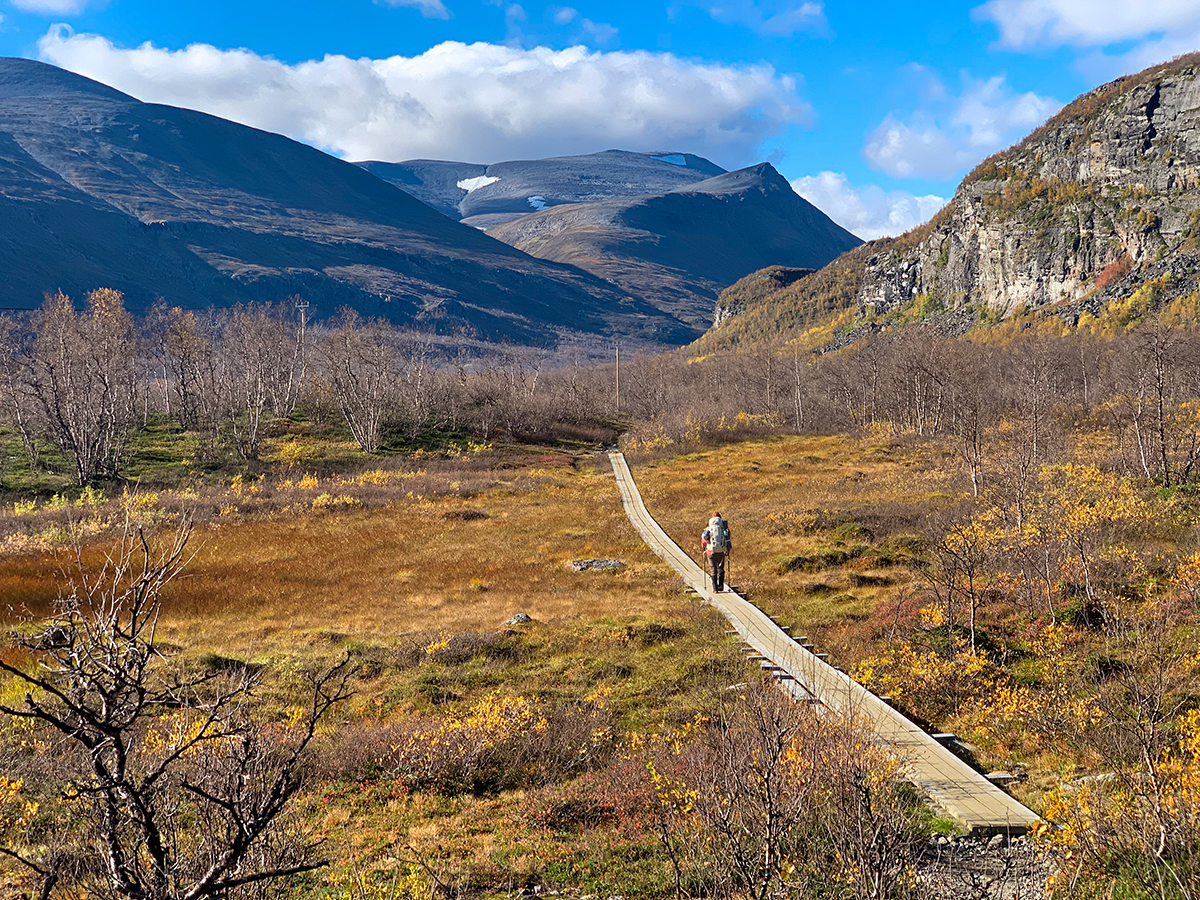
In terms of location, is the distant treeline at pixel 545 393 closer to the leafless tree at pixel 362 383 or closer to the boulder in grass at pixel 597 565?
the leafless tree at pixel 362 383

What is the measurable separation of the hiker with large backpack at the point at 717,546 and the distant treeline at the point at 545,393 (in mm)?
17096

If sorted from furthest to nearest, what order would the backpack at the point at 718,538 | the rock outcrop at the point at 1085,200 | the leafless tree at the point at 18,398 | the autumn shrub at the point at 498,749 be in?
the rock outcrop at the point at 1085,200 → the leafless tree at the point at 18,398 → the backpack at the point at 718,538 → the autumn shrub at the point at 498,749

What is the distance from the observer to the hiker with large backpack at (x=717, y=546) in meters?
22.9

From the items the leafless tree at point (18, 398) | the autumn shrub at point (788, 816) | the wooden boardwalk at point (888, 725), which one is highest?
the leafless tree at point (18, 398)

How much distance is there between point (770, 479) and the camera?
5219 cm

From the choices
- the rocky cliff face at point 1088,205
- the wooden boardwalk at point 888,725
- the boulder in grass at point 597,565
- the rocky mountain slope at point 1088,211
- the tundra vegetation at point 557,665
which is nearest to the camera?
the tundra vegetation at point 557,665

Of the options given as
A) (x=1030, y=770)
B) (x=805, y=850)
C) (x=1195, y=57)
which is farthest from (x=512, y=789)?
(x=1195, y=57)

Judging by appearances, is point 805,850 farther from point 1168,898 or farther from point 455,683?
point 455,683

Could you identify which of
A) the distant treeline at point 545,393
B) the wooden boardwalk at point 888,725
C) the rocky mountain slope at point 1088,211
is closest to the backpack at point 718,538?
the wooden boardwalk at point 888,725

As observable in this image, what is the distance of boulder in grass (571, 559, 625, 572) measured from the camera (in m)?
28.7

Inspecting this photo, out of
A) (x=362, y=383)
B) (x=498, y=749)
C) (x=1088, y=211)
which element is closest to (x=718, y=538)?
(x=498, y=749)

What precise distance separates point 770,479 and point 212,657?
1580 inches

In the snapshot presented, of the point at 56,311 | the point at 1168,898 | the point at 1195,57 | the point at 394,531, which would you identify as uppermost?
the point at 1195,57

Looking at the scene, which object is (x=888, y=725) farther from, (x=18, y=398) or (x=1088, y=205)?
(x=1088, y=205)
